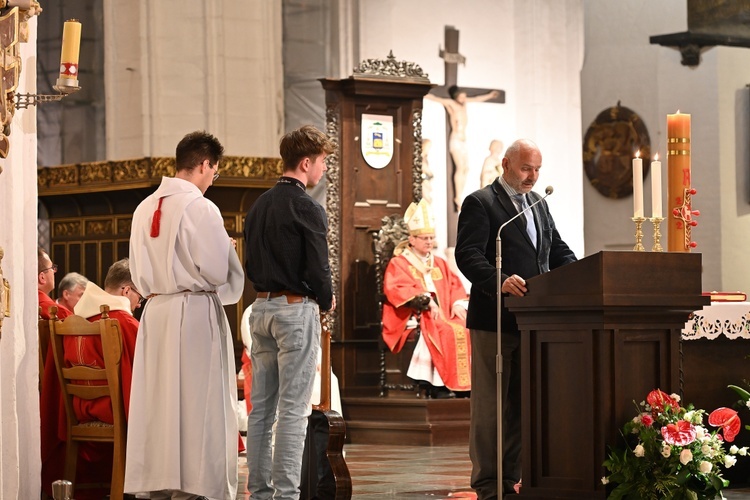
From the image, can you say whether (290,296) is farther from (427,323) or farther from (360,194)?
(360,194)

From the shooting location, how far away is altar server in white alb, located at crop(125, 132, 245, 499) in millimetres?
5699

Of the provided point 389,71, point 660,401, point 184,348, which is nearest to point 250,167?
point 389,71

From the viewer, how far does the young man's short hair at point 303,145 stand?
18.5 feet

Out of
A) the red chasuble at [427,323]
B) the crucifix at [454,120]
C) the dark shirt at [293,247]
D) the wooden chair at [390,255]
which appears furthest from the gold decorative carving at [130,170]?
the dark shirt at [293,247]

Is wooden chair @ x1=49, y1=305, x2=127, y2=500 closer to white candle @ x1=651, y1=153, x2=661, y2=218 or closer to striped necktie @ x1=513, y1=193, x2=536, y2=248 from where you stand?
striped necktie @ x1=513, y1=193, x2=536, y2=248

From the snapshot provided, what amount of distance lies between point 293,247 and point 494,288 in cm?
90

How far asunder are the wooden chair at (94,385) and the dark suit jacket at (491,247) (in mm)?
1645

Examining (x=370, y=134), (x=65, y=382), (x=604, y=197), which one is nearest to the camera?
(x=65, y=382)

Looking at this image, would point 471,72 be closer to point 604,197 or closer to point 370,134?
point 604,197

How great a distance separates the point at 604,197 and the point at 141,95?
6565mm

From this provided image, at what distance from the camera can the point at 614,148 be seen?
54.3 feet

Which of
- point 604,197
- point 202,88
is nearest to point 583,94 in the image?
point 604,197

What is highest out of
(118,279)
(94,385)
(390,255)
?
(390,255)

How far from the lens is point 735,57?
1581 cm
